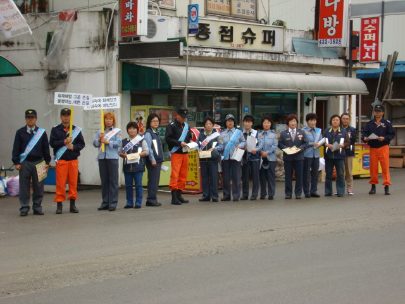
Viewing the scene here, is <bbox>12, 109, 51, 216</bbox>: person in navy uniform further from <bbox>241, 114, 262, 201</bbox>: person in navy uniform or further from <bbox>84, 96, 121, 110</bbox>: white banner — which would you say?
<bbox>241, 114, 262, 201</bbox>: person in navy uniform

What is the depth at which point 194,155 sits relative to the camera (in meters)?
15.3

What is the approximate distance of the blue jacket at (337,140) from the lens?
14273mm

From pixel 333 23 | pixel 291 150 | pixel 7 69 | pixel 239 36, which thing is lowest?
pixel 291 150

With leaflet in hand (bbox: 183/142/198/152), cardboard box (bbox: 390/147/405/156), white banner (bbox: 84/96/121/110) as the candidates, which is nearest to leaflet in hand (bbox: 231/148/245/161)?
leaflet in hand (bbox: 183/142/198/152)

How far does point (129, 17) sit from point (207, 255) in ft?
29.8

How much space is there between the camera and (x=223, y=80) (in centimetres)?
1669

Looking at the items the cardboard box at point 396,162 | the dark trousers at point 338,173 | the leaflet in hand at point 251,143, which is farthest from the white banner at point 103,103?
the cardboard box at point 396,162

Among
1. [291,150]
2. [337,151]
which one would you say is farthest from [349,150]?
[291,150]

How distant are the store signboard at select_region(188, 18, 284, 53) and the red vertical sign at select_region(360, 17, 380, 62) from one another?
373cm

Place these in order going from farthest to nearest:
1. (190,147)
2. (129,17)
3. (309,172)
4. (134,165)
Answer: (129,17) < (309,172) < (190,147) < (134,165)

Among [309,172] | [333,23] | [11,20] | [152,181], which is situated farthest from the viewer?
[333,23]

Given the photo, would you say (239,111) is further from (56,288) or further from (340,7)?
(56,288)

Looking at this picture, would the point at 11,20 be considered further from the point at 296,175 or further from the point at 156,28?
the point at 296,175

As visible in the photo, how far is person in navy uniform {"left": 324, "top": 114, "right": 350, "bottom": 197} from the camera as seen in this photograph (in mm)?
14273
